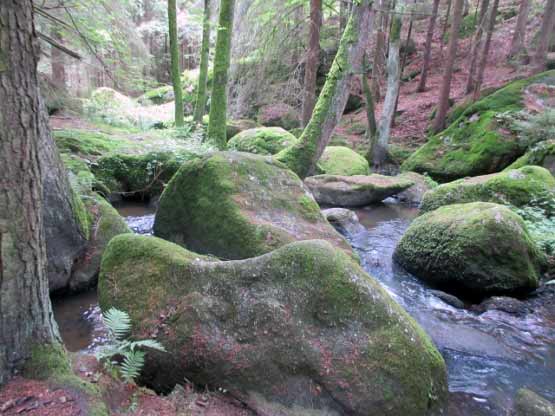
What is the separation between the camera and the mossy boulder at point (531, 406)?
323 cm

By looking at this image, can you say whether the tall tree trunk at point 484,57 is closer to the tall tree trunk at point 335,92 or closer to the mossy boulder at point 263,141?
the mossy boulder at point 263,141

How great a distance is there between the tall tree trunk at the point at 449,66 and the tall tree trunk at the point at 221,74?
27.5ft

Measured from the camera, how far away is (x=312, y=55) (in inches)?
455

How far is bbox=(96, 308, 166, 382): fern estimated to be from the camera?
2760 mm

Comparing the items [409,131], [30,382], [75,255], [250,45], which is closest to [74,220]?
[75,255]

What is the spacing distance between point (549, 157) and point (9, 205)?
1083 cm

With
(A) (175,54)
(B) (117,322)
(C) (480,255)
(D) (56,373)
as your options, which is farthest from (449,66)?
(D) (56,373)

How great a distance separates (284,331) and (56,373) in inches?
59.8

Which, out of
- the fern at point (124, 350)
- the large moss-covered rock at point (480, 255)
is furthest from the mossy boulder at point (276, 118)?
the fern at point (124, 350)

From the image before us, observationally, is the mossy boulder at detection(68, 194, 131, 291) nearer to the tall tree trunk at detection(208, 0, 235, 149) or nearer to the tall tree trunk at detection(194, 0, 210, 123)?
the tall tree trunk at detection(208, 0, 235, 149)

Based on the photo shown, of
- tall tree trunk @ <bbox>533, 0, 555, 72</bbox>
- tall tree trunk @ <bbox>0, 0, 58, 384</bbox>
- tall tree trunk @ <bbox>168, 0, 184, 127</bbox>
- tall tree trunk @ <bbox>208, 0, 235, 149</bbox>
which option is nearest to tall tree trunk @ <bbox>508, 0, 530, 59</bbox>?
tall tree trunk @ <bbox>533, 0, 555, 72</bbox>

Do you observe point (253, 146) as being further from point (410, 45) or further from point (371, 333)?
point (410, 45)

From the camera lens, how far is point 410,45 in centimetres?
2359

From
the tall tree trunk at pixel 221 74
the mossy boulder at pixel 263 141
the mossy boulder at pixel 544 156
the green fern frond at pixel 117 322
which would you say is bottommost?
the green fern frond at pixel 117 322
